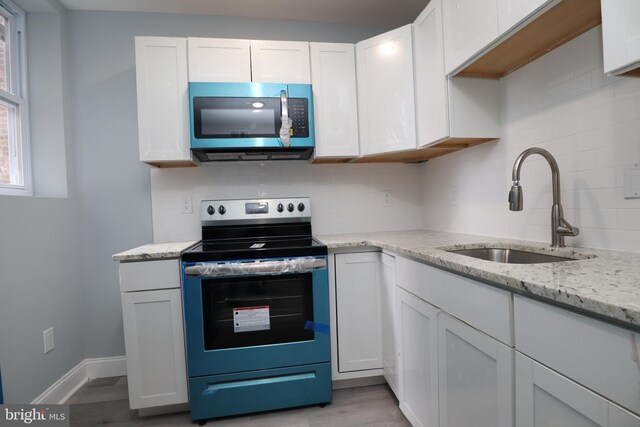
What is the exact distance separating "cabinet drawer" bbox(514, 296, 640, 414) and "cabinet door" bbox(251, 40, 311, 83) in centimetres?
177

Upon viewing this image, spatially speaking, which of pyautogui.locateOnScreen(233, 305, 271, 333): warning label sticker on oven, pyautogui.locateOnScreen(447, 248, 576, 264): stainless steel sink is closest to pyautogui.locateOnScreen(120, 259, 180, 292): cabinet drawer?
pyautogui.locateOnScreen(233, 305, 271, 333): warning label sticker on oven

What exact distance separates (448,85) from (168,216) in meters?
2.01

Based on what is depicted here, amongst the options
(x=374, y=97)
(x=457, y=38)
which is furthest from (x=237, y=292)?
(x=457, y=38)

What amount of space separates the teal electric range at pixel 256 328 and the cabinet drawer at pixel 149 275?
0.26 feet

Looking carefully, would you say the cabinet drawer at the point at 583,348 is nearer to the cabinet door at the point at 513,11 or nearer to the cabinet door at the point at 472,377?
the cabinet door at the point at 472,377

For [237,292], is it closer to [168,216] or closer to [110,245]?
[168,216]

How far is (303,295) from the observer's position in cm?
171

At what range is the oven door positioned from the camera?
1.59m

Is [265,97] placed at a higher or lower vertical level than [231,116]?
higher

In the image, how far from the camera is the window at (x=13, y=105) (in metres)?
1.78

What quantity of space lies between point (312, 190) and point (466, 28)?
137cm

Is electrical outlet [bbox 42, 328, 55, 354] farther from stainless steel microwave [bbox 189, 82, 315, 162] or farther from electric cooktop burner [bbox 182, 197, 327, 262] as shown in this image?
stainless steel microwave [bbox 189, 82, 315, 162]

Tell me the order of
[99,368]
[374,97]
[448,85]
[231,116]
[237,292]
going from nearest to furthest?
[448,85]
[237,292]
[231,116]
[374,97]
[99,368]

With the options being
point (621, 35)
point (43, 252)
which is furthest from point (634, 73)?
Result: point (43, 252)
